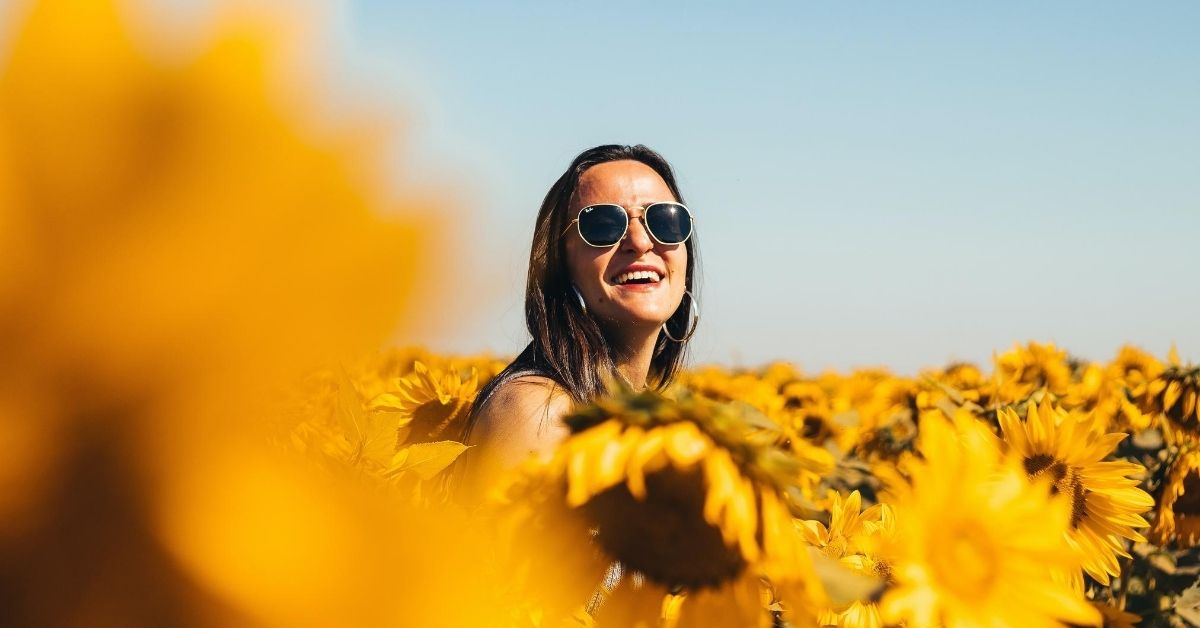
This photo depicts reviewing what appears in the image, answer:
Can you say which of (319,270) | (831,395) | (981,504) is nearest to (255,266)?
(319,270)

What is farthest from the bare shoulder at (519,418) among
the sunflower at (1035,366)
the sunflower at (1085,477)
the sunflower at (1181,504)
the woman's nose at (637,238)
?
the sunflower at (1035,366)

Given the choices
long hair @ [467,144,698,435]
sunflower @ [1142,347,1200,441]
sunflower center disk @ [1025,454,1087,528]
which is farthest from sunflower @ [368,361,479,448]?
sunflower @ [1142,347,1200,441]

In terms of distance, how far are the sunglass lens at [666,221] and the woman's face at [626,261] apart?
2 centimetres

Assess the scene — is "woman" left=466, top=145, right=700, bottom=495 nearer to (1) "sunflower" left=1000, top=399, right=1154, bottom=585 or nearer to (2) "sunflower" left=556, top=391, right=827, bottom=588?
(1) "sunflower" left=1000, top=399, right=1154, bottom=585

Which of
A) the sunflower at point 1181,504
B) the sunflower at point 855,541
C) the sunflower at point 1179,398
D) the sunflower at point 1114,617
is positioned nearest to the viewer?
the sunflower at point 855,541

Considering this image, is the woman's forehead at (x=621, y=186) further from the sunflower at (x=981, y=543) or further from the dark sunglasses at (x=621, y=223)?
the sunflower at (x=981, y=543)

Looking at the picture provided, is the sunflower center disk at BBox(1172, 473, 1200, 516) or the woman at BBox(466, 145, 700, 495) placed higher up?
the woman at BBox(466, 145, 700, 495)

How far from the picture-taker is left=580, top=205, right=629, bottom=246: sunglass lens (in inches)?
104

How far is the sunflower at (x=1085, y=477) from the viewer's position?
8.20 feet

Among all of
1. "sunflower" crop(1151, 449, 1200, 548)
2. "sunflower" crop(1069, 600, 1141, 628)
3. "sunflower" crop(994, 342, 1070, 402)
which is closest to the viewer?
"sunflower" crop(1069, 600, 1141, 628)

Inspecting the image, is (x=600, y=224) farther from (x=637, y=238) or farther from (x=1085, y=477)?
(x=1085, y=477)

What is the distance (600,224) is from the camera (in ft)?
8.65

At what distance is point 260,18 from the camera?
330 millimetres

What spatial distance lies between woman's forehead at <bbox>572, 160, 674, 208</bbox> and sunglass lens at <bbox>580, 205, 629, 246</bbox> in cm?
12
